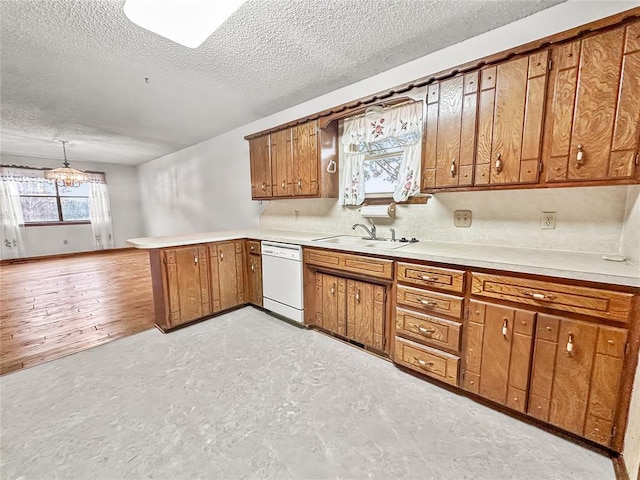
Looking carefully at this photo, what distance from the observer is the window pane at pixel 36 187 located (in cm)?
616

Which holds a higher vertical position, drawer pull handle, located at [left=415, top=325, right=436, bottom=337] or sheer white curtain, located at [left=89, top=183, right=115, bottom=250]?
sheer white curtain, located at [left=89, top=183, right=115, bottom=250]

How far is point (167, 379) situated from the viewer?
6.54 ft

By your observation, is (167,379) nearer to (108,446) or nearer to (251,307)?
(108,446)

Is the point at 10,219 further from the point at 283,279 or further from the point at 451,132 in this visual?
the point at 451,132

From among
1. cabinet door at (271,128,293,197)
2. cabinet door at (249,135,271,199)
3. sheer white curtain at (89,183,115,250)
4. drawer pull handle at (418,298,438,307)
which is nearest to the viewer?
drawer pull handle at (418,298,438,307)

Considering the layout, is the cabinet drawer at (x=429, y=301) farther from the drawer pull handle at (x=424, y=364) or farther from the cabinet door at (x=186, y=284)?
the cabinet door at (x=186, y=284)

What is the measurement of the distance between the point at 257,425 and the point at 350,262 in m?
1.32

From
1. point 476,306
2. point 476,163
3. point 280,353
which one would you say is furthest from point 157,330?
point 476,163

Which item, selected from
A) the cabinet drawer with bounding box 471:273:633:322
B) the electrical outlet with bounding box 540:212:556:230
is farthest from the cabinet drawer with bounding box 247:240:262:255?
the electrical outlet with bounding box 540:212:556:230

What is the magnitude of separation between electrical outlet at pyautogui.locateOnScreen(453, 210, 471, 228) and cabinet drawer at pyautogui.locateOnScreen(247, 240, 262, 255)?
2.08m

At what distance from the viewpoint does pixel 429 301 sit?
1.84 m

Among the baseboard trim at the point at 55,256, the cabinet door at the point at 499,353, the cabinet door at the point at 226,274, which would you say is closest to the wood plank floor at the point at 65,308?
the baseboard trim at the point at 55,256

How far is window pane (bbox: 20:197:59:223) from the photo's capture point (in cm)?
623

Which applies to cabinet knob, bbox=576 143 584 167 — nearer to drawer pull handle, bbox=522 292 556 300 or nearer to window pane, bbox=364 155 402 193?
drawer pull handle, bbox=522 292 556 300
